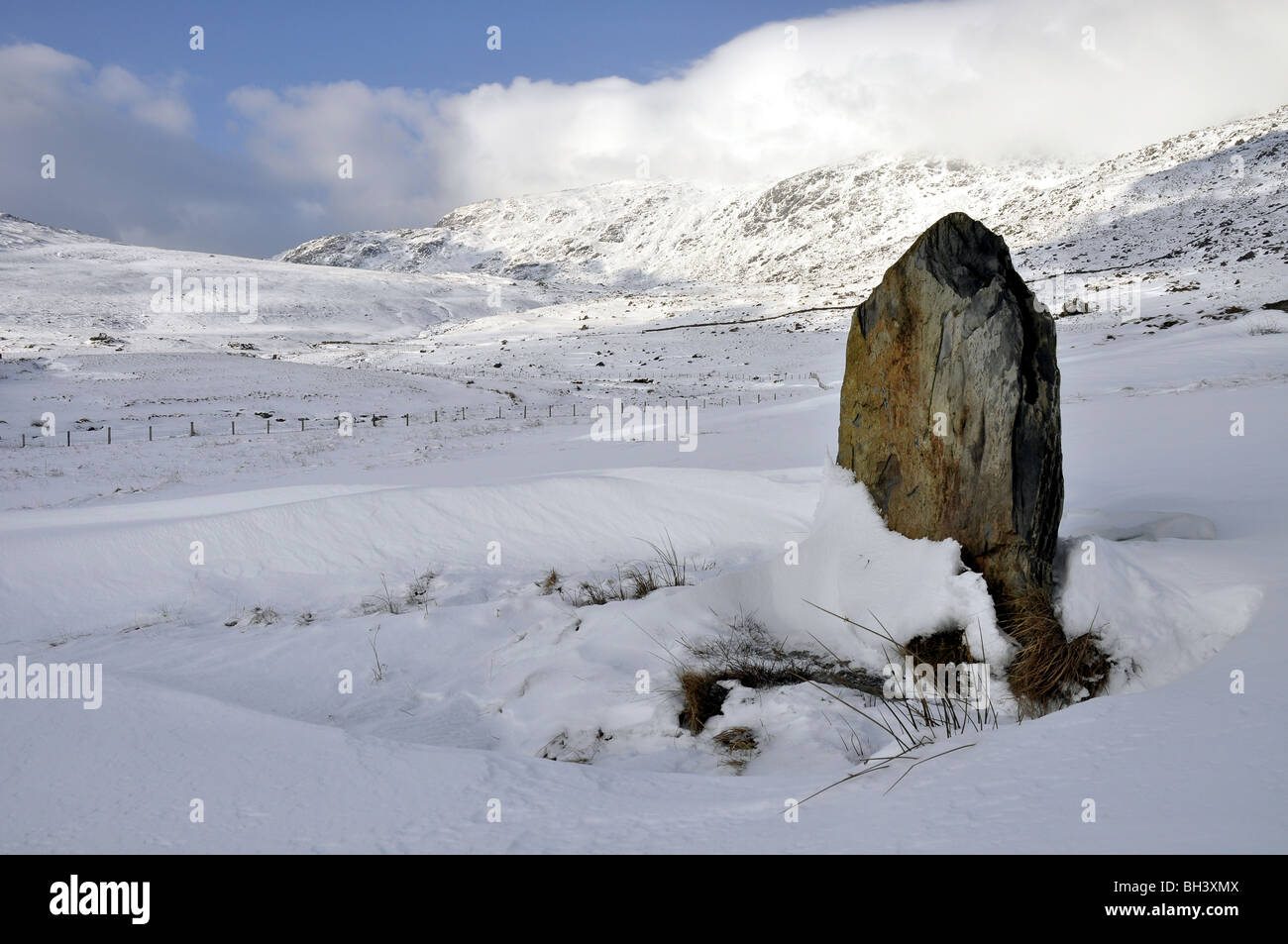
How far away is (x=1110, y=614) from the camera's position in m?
4.17

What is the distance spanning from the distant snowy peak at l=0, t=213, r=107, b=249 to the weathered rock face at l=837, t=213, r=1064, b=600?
3781 inches

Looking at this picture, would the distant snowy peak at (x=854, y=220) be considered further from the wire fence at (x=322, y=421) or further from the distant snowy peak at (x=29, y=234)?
the distant snowy peak at (x=29, y=234)

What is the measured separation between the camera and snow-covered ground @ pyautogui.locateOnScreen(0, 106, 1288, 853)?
2.51m

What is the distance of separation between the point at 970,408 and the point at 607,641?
2833 mm

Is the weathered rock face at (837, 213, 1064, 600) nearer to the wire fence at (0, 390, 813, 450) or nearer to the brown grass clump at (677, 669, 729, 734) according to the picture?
the brown grass clump at (677, 669, 729, 734)

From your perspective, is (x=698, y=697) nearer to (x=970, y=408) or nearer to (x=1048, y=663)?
(x=1048, y=663)

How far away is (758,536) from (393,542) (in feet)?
13.0

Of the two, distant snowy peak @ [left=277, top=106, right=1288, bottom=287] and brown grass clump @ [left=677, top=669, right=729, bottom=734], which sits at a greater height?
distant snowy peak @ [left=277, top=106, right=1288, bottom=287]

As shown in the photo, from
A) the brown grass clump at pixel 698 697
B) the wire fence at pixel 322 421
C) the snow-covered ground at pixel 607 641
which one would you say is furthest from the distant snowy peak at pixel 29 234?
the brown grass clump at pixel 698 697

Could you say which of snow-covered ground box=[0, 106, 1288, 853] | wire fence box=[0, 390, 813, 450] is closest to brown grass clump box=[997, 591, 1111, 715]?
snow-covered ground box=[0, 106, 1288, 853]

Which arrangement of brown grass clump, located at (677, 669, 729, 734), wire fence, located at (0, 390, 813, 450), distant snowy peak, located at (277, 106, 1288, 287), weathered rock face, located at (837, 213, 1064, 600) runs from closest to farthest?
brown grass clump, located at (677, 669, 729, 734), weathered rock face, located at (837, 213, 1064, 600), wire fence, located at (0, 390, 813, 450), distant snowy peak, located at (277, 106, 1288, 287)

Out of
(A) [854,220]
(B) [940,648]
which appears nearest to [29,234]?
(A) [854,220]

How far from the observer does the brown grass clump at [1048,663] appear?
401 centimetres
